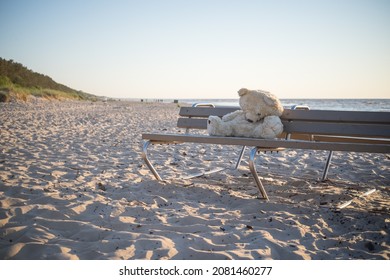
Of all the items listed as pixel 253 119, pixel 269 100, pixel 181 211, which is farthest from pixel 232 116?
pixel 181 211

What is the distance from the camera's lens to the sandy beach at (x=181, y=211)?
2.16 m

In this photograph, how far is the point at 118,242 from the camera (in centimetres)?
223

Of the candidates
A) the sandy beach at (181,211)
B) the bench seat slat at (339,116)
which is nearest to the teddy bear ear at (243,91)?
the bench seat slat at (339,116)

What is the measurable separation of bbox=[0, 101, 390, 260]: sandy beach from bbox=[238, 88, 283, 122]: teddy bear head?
0.83 m

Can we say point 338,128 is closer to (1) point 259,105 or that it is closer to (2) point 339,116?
(2) point 339,116

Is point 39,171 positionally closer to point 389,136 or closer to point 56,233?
point 56,233

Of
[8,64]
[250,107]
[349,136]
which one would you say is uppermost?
[8,64]

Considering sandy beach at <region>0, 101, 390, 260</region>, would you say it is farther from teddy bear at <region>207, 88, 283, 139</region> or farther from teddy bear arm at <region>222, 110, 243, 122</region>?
teddy bear arm at <region>222, 110, 243, 122</region>

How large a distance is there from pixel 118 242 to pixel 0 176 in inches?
90.1

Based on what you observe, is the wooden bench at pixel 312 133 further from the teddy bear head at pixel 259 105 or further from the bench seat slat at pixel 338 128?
the teddy bear head at pixel 259 105

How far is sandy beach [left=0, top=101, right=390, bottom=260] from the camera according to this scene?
216 cm

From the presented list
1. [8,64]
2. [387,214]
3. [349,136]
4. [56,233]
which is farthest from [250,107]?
[8,64]

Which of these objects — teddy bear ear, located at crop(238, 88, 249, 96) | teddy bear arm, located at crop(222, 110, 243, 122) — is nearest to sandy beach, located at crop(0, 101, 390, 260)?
teddy bear arm, located at crop(222, 110, 243, 122)

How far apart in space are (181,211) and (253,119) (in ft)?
4.56
